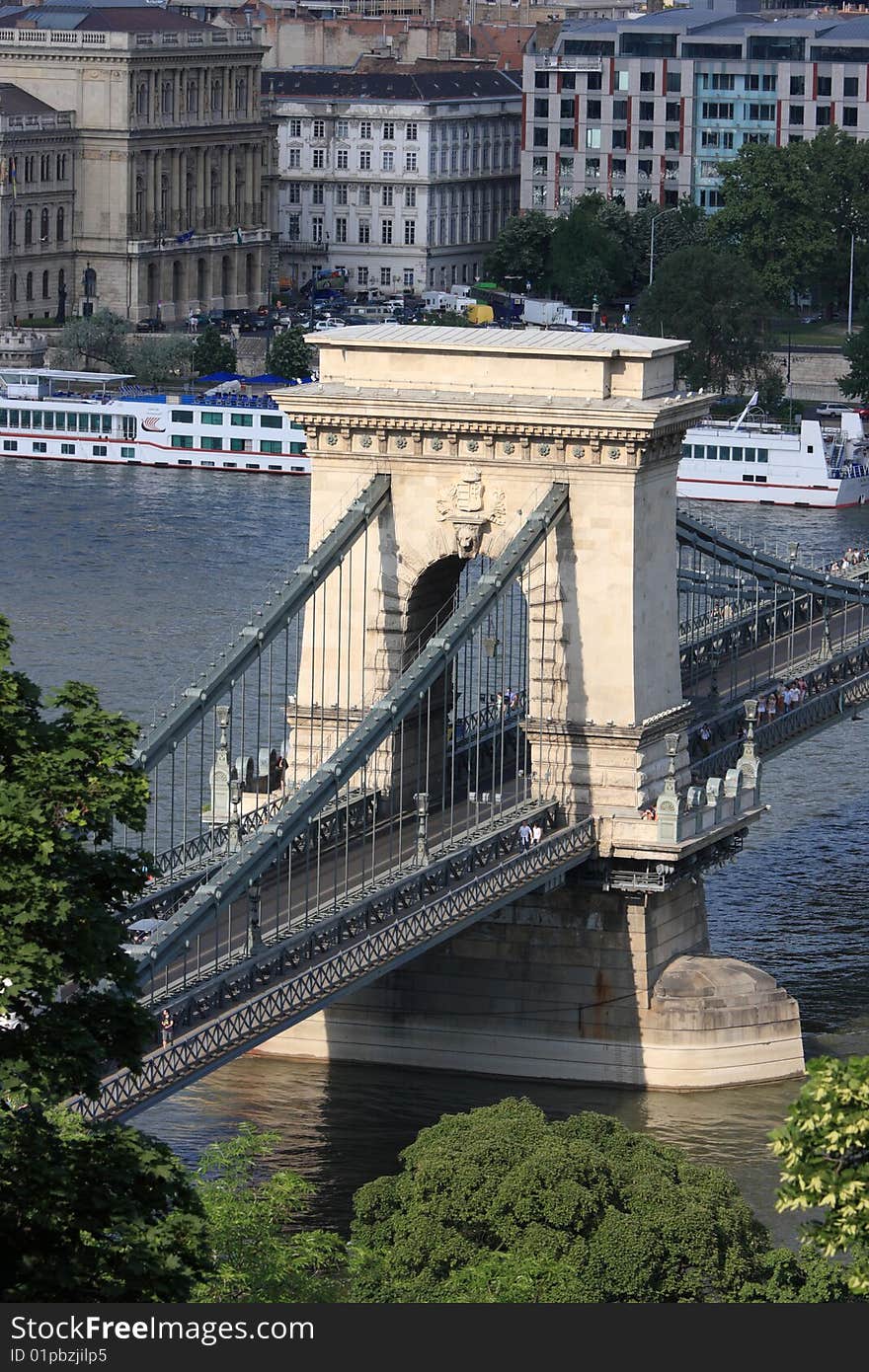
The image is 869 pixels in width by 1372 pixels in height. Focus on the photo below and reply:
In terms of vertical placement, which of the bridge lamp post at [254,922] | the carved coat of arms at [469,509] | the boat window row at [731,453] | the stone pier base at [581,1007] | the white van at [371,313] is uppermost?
the carved coat of arms at [469,509]

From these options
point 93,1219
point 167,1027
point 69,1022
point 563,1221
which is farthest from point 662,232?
point 93,1219

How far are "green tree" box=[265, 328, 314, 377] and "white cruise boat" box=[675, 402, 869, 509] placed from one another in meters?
23.0

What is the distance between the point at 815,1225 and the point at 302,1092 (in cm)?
2890

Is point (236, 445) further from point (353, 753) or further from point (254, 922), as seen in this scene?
point (254, 922)

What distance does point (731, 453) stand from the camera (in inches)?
5763

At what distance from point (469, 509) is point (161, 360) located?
10566 cm

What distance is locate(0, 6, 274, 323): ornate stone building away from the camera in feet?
626

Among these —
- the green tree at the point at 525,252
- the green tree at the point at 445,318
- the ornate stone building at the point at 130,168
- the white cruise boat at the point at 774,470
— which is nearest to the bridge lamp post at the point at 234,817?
the white cruise boat at the point at 774,470

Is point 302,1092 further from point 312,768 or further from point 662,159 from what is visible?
point 662,159

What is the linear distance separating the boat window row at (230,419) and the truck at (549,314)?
2445 centimetres

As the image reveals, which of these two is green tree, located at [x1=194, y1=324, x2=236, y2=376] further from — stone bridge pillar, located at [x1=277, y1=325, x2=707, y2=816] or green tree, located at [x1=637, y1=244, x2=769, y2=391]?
stone bridge pillar, located at [x1=277, y1=325, x2=707, y2=816]

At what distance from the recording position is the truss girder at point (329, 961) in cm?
5053

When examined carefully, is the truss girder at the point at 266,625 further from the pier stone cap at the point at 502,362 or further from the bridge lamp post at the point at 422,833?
the bridge lamp post at the point at 422,833

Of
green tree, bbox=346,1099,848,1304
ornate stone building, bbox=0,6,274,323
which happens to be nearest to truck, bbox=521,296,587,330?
ornate stone building, bbox=0,6,274,323
